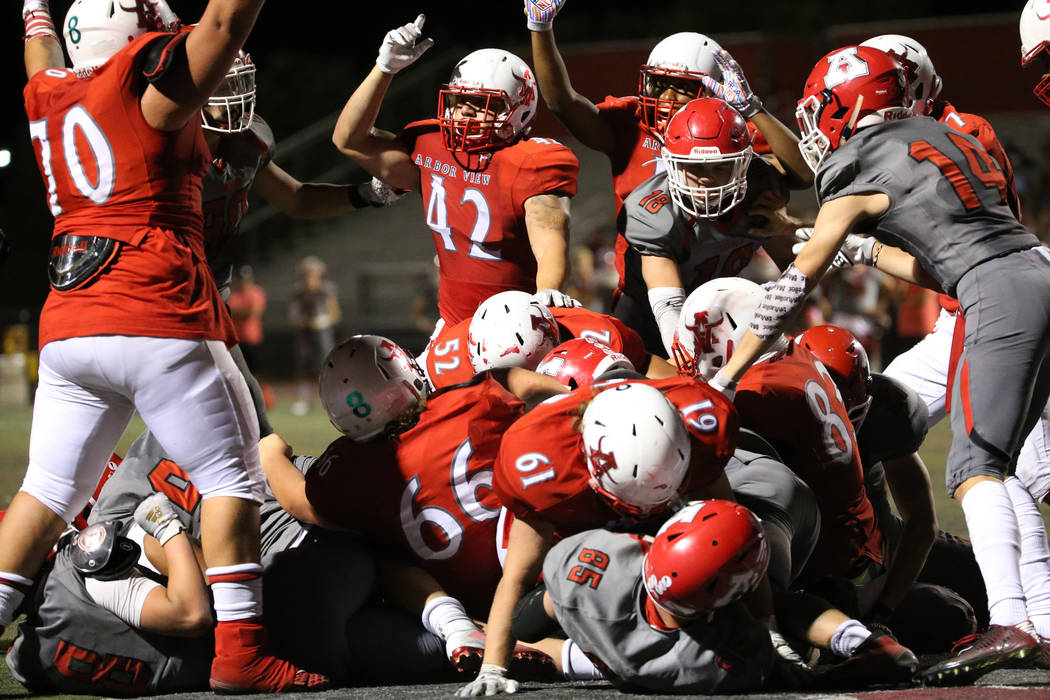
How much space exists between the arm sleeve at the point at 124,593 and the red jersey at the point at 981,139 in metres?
2.65

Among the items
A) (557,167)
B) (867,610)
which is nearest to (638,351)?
(557,167)

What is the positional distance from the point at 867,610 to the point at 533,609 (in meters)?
0.98

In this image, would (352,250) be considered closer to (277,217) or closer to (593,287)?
(277,217)

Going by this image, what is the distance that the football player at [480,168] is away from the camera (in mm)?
4820

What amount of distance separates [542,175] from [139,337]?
2.00 meters

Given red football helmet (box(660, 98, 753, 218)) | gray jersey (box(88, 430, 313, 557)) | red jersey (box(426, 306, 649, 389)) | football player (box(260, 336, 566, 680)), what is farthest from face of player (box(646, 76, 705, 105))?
gray jersey (box(88, 430, 313, 557))

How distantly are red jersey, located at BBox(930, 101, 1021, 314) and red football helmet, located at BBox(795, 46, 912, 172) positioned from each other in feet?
0.79

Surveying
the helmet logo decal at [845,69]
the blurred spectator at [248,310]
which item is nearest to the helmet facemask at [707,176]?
the helmet logo decal at [845,69]

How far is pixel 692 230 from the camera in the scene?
4723 millimetres

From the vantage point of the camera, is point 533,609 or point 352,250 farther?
point 352,250

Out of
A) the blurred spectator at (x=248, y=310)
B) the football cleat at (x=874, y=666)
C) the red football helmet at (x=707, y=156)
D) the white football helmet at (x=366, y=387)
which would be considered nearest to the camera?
the football cleat at (x=874, y=666)

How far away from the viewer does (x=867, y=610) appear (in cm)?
373

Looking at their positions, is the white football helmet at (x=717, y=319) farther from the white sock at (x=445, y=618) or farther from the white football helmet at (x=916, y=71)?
the white sock at (x=445, y=618)

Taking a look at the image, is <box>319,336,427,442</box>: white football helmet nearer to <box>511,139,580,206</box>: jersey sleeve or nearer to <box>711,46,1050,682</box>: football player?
<box>711,46,1050,682</box>: football player
